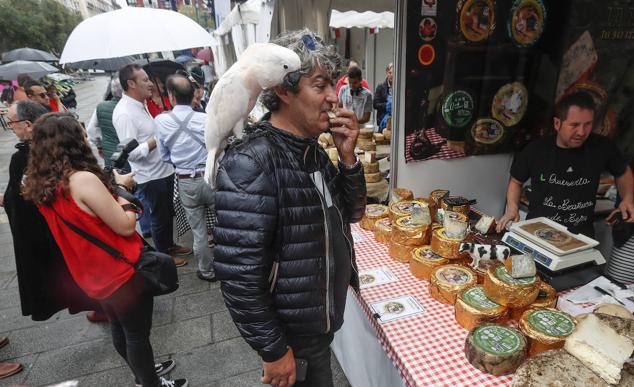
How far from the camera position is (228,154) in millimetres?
1226

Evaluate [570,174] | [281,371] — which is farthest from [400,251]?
[570,174]

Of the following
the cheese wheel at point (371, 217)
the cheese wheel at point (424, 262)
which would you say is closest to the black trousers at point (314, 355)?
the cheese wheel at point (424, 262)

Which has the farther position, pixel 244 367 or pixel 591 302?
pixel 244 367

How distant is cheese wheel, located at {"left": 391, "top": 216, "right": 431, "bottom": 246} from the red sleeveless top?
1614 millimetres

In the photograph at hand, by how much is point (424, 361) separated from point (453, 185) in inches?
85.8

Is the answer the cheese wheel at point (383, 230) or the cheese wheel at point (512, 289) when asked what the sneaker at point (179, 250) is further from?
the cheese wheel at point (512, 289)

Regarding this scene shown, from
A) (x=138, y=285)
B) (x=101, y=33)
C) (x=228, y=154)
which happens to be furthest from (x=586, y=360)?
(x=101, y=33)

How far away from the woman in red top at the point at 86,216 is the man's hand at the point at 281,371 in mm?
1052

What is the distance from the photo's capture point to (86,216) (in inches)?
66.1

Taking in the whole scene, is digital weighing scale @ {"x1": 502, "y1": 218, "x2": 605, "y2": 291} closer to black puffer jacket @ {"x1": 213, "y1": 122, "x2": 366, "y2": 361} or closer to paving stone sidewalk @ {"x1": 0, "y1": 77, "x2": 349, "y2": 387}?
black puffer jacket @ {"x1": 213, "y1": 122, "x2": 366, "y2": 361}

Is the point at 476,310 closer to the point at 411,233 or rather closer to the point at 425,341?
the point at 425,341

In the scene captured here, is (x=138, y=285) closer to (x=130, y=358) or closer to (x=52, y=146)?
(x=130, y=358)

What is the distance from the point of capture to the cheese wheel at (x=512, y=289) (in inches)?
56.9

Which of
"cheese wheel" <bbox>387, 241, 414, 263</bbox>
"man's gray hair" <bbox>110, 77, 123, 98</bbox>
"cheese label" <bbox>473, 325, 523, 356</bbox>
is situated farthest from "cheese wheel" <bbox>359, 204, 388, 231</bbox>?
"man's gray hair" <bbox>110, 77, 123, 98</bbox>
